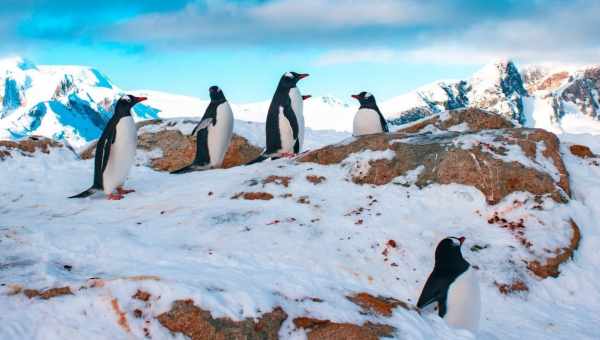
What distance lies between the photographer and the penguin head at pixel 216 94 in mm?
12672

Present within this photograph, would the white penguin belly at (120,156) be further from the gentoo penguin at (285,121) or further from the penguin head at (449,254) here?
the penguin head at (449,254)

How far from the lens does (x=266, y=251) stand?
7.01 m

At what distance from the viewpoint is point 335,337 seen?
434 cm

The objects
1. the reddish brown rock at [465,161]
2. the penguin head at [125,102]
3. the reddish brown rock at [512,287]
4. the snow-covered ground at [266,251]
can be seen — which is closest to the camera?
the snow-covered ground at [266,251]

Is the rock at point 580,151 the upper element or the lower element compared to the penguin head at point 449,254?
upper

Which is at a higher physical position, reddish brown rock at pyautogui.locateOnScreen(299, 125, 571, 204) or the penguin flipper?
the penguin flipper

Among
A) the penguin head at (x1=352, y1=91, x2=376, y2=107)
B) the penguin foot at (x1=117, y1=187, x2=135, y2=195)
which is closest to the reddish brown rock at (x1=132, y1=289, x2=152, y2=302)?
the penguin foot at (x1=117, y1=187, x2=135, y2=195)

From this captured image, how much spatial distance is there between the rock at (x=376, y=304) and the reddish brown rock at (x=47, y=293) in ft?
7.33

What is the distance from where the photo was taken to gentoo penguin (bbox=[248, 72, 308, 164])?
12719 millimetres

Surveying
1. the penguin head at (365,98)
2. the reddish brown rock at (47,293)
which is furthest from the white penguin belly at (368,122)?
the reddish brown rock at (47,293)

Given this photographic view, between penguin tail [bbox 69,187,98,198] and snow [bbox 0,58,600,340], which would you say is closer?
snow [bbox 0,58,600,340]

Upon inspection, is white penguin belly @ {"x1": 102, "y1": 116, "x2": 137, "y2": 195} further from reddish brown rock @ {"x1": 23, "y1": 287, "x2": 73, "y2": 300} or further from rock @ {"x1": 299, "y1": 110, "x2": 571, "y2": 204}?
reddish brown rock @ {"x1": 23, "y1": 287, "x2": 73, "y2": 300}

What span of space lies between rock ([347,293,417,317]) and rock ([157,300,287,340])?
2.72 feet

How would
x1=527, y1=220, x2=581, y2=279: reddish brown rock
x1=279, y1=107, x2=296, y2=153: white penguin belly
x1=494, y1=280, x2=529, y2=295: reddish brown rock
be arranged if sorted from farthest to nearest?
x1=279, y1=107, x2=296, y2=153: white penguin belly < x1=527, y1=220, x2=581, y2=279: reddish brown rock < x1=494, y1=280, x2=529, y2=295: reddish brown rock
